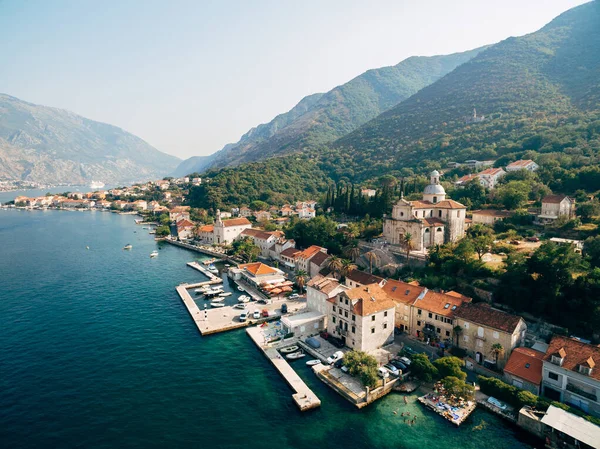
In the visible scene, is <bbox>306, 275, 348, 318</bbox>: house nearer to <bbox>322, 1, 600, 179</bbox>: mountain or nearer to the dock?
the dock

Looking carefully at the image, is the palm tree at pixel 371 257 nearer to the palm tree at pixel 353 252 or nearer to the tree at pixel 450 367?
the palm tree at pixel 353 252

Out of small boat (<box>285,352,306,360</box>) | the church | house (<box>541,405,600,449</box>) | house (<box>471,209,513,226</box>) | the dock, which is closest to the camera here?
house (<box>541,405,600,449</box>)

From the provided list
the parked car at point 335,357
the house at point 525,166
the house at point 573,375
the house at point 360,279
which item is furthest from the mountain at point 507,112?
the parked car at point 335,357

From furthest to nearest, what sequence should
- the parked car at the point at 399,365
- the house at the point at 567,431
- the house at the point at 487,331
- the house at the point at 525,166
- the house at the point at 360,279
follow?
the house at the point at 525,166 < the house at the point at 360,279 < the parked car at the point at 399,365 < the house at the point at 487,331 < the house at the point at 567,431

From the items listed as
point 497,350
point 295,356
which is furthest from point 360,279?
point 497,350

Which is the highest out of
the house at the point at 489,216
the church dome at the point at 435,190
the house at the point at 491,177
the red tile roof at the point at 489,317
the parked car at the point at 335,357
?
the house at the point at 491,177

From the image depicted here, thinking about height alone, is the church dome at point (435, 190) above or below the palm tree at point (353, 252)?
above

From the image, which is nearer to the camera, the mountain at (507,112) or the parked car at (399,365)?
the parked car at (399,365)

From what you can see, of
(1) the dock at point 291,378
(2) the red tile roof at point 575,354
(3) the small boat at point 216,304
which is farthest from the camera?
(3) the small boat at point 216,304

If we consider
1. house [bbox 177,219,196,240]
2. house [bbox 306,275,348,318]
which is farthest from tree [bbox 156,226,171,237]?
house [bbox 306,275,348,318]
